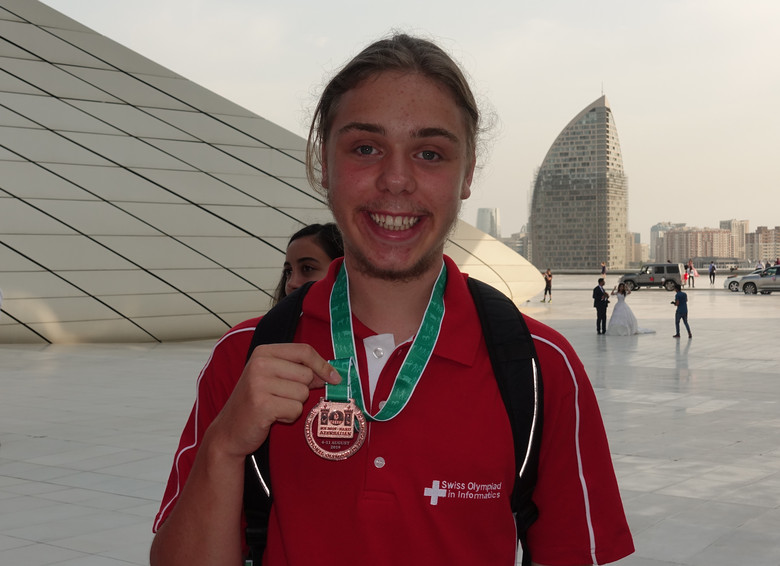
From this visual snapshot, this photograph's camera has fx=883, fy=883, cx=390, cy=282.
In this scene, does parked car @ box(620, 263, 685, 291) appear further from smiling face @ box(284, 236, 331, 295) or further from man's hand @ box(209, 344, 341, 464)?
man's hand @ box(209, 344, 341, 464)

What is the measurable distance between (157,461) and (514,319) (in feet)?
19.3

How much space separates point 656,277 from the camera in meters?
43.4

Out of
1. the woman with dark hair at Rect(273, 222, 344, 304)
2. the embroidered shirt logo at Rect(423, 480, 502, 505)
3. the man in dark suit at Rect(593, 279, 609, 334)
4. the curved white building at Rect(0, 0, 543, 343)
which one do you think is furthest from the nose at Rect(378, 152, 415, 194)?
the man in dark suit at Rect(593, 279, 609, 334)

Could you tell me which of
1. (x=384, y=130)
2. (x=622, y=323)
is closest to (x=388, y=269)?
(x=384, y=130)

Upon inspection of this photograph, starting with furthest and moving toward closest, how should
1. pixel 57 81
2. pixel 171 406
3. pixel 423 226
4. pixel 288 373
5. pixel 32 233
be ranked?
pixel 57 81, pixel 32 233, pixel 171 406, pixel 423 226, pixel 288 373

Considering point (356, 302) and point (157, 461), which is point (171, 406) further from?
point (356, 302)

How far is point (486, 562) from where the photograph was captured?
59.1 inches

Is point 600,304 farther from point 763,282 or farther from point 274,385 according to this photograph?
point 763,282

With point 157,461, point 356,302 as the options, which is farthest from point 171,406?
point 356,302

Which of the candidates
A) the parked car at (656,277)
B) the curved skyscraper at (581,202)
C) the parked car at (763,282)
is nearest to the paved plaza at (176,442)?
the parked car at (763,282)

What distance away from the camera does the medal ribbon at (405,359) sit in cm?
146

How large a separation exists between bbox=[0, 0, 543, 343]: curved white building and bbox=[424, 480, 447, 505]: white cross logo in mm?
16264

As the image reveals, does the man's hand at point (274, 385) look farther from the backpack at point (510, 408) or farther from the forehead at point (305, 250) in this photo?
the forehead at point (305, 250)

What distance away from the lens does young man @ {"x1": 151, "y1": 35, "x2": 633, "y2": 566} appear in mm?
1459
